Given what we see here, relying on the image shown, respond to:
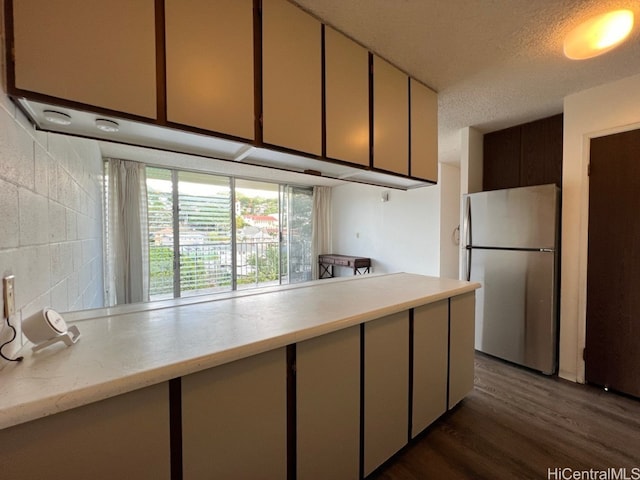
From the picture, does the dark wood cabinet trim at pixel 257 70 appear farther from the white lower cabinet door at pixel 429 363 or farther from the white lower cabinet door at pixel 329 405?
the white lower cabinet door at pixel 429 363

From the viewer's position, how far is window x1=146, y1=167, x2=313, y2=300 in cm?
418

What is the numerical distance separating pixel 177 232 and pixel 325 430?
3.98 m

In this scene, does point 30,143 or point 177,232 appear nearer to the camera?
point 30,143

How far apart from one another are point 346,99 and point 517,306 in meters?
2.29

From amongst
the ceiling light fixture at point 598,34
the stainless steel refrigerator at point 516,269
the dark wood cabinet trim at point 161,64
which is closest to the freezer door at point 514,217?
the stainless steel refrigerator at point 516,269

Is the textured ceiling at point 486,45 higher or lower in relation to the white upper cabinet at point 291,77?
higher

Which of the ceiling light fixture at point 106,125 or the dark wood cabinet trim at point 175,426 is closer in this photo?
the dark wood cabinet trim at point 175,426

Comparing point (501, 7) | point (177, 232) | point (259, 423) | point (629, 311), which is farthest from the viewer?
point (177, 232)

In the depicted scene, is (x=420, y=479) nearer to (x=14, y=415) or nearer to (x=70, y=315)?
(x=14, y=415)

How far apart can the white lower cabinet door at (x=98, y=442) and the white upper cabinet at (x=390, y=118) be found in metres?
1.63

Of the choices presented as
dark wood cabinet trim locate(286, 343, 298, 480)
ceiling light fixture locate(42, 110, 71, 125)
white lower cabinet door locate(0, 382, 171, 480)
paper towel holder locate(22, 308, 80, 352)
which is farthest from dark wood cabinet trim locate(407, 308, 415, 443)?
ceiling light fixture locate(42, 110, 71, 125)

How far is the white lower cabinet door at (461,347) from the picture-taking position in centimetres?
178

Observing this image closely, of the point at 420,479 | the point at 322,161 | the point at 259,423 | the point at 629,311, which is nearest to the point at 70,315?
the point at 259,423

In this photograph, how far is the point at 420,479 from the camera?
1.36 meters
